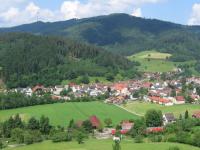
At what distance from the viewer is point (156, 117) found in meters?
78.2

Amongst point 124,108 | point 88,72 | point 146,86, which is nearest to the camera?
point 124,108

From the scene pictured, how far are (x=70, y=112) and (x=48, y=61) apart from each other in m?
58.9

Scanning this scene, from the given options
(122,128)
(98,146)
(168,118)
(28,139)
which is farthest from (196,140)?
(28,139)

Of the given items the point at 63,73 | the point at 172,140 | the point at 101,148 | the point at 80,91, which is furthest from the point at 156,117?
the point at 63,73

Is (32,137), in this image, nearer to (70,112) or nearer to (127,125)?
(127,125)

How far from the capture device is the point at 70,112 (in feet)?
295

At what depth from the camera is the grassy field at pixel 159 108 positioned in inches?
3620

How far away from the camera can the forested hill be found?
135 m

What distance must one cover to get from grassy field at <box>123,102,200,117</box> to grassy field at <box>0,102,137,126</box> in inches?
Answer: 133

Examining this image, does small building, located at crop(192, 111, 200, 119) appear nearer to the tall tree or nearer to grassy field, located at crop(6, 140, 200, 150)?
the tall tree

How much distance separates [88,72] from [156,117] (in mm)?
69078

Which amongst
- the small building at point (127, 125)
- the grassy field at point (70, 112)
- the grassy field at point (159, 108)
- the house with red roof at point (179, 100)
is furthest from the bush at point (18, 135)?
the house with red roof at point (179, 100)

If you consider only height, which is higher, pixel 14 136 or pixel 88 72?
pixel 88 72

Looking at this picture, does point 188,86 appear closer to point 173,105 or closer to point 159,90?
point 159,90
